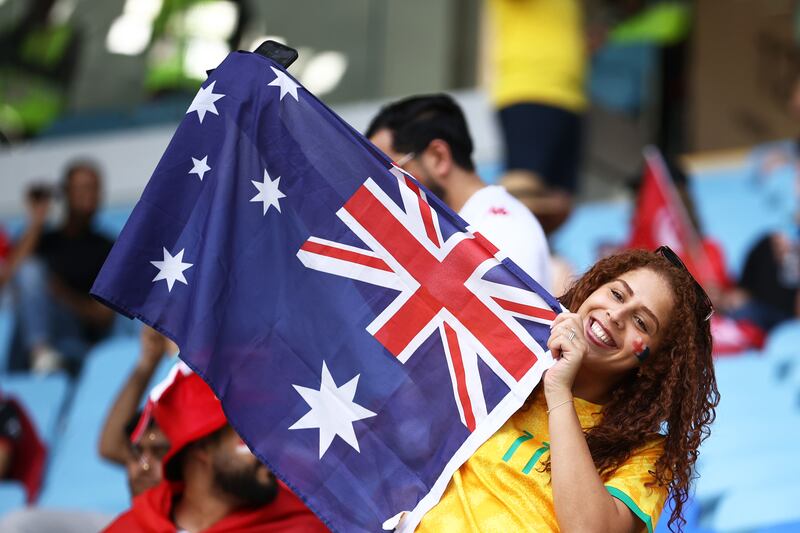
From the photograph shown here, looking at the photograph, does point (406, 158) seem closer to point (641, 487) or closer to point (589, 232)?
point (641, 487)

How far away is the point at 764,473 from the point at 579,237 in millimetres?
3371

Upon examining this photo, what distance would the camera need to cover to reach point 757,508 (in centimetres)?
387

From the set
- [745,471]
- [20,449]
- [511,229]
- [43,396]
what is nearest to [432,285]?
[511,229]

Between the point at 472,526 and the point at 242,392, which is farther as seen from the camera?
the point at 242,392

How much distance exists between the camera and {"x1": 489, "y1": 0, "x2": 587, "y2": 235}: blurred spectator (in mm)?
5133

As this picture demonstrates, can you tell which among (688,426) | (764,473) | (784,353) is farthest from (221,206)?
(784,353)

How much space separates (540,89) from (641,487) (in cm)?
293

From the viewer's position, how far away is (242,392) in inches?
108

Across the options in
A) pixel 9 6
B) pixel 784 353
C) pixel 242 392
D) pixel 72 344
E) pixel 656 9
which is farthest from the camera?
pixel 9 6

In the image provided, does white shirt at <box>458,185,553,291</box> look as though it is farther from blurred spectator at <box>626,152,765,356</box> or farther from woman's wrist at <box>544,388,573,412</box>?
blurred spectator at <box>626,152,765,356</box>

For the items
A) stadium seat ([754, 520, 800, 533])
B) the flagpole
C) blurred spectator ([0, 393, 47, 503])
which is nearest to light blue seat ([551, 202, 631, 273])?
blurred spectator ([0, 393, 47, 503])

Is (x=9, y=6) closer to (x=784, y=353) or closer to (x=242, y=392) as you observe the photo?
(x=784, y=353)

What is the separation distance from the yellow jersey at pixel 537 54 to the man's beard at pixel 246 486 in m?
2.28

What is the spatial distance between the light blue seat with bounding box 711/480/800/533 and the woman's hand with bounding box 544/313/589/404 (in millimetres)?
1434
